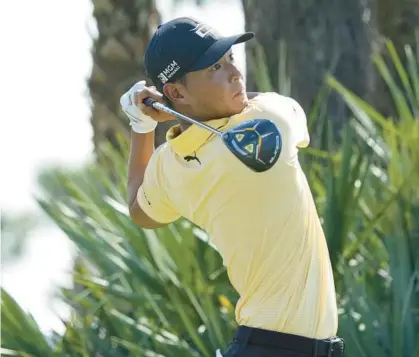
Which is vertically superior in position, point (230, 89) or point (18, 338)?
point (230, 89)

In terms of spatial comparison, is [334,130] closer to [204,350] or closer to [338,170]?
[338,170]

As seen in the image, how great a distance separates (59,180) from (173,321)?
1.21 metres

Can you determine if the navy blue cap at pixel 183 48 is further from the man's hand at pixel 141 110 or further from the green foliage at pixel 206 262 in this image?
the green foliage at pixel 206 262

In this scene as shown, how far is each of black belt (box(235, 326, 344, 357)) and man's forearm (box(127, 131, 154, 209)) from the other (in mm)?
704

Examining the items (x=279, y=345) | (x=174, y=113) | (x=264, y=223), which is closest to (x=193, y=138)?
(x=174, y=113)

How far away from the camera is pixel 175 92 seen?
13.1ft

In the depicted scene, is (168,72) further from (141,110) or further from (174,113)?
(141,110)

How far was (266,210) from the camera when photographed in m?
3.82

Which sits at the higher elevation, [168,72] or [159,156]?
[168,72]

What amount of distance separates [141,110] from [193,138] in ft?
1.48

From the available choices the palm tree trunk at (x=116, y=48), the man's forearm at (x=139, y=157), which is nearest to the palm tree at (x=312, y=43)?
the palm tree trunk at (x=116, y=48)

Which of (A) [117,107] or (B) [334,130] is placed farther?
(A) [117,107]

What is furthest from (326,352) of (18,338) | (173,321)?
(18,338)

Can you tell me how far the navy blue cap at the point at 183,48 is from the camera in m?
3.86
